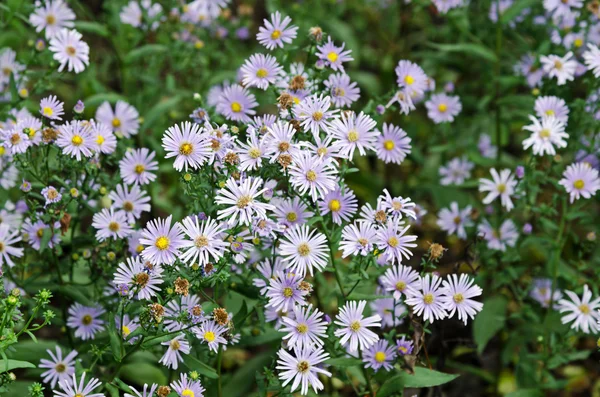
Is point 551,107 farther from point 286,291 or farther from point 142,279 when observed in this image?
point 142,279

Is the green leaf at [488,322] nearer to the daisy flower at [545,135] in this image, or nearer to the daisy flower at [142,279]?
the daisy flower at [545,135]

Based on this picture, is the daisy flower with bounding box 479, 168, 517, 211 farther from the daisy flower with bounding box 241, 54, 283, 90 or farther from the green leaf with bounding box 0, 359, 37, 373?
the green leaf with bounding box 0, 359, 37, 373

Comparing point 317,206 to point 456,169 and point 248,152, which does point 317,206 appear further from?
point 456,169

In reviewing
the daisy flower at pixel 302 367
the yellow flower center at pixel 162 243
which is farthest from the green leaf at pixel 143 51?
the daisy flower at pixel 302 367

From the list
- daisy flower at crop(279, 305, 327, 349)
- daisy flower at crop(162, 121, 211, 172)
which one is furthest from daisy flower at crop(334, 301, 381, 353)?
daisy flower at crop(162, 121, 211, 172)


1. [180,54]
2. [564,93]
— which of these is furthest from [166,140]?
[564,93]

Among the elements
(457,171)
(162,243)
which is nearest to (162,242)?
(162,243)

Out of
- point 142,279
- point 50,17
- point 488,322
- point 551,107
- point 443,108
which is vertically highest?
point 50,17
